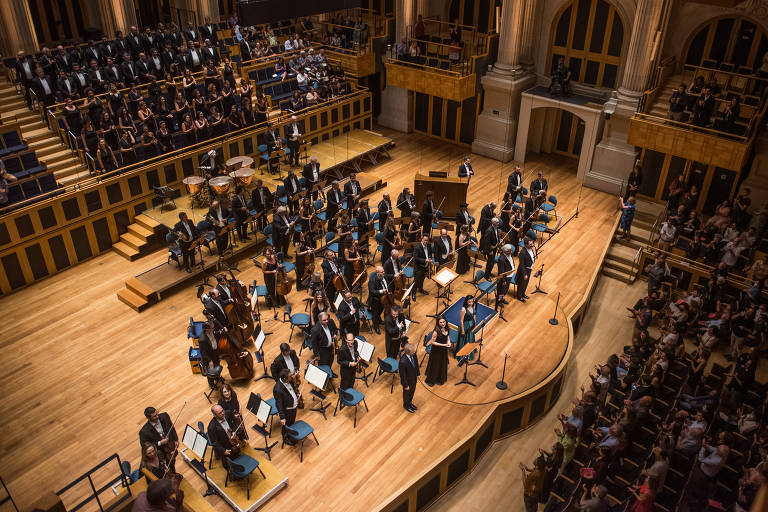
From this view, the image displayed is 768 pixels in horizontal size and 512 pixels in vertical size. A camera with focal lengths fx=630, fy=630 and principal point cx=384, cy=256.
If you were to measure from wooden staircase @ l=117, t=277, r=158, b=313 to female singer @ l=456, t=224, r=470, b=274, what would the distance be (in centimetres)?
682

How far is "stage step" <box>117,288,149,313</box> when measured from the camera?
1362 cm

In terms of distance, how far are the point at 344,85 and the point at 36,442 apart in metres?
14.4

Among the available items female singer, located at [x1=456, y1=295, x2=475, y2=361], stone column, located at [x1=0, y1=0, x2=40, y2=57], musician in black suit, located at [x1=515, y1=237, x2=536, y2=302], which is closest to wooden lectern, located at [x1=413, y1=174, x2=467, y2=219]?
musician in black suit, located at [x1=515, y1=237, x2=536, y2=302]

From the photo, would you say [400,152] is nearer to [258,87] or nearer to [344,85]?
[344,85]

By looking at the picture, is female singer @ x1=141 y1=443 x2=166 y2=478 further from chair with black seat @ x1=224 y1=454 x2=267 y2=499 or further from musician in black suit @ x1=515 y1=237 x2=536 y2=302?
musician in black suit @ x1=515 y1=237 x2=536 y2=302

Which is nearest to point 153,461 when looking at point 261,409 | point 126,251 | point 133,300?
point 261,409

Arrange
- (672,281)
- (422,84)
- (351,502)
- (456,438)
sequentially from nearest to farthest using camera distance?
(351,502)
(456,438)
(672,281)
(422,84)

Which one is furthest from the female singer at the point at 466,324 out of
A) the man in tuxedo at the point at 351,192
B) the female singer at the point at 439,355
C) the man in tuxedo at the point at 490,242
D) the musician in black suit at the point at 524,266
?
the man in tuxedo at the point at 351,192

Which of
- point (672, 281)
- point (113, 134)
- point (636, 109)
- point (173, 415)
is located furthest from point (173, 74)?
point (672, 281)

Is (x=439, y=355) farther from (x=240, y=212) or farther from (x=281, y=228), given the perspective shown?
(x=240, y=212)

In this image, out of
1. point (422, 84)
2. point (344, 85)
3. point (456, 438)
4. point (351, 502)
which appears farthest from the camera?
point (344, 85)

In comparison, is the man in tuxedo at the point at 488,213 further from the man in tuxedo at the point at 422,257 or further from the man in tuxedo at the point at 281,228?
the man in tuxedo at the point at 281,228

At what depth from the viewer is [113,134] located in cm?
1573

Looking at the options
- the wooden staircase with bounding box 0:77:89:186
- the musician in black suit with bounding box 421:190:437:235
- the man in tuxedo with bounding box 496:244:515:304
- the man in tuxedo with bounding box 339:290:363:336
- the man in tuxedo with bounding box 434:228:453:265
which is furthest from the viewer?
the wooden staircase with bounding box 0:77:89:186
